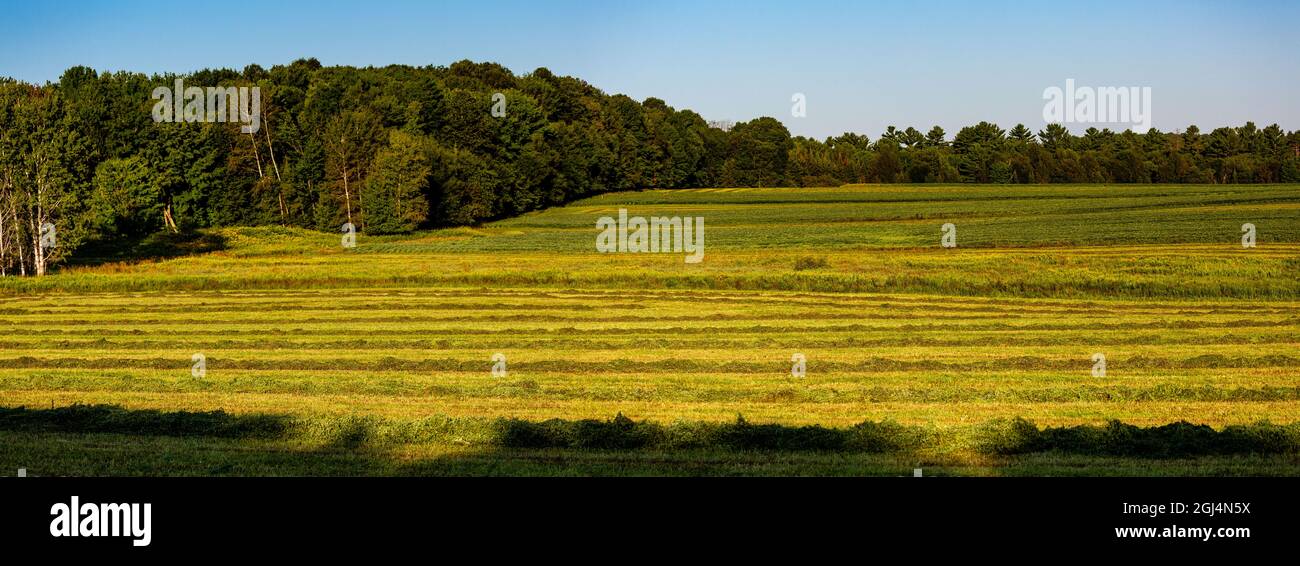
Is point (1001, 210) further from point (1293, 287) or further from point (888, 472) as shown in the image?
point (888, 472)

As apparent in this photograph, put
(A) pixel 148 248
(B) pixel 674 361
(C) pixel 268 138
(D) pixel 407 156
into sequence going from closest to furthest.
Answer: (B) pixel 674 361 → (A) pixel 148 248 → (D) pixel 407 156 → (C) pixel 268 138

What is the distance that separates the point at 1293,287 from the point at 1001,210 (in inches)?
2178

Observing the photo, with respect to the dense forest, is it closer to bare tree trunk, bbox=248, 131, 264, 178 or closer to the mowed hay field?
bare tree trunk, bbox=248, 131, 264, 178

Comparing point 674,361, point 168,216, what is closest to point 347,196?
point 168,216

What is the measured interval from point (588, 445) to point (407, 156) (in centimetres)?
7176

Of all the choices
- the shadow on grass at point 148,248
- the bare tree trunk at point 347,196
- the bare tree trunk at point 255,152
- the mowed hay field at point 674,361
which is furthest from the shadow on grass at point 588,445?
the bare tree trunk at point 255,152

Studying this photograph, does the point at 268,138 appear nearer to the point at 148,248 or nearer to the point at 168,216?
the point at 168,216

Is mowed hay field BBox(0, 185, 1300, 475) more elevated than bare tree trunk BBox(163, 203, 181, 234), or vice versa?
bare tree trunk BBox(163, 203, 181, 234)

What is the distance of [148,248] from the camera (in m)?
68.8

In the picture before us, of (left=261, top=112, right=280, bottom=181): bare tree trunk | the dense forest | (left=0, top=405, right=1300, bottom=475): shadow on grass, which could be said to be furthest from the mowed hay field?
(left=261, top=112, right=280, bottom=181): bare tree trunk

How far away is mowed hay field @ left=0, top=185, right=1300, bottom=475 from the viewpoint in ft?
49.6

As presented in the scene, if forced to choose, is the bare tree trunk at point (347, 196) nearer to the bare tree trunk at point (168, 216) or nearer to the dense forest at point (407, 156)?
the dense forest at point (407, 156)

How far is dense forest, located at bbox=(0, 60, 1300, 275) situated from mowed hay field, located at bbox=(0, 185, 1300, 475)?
807cm
